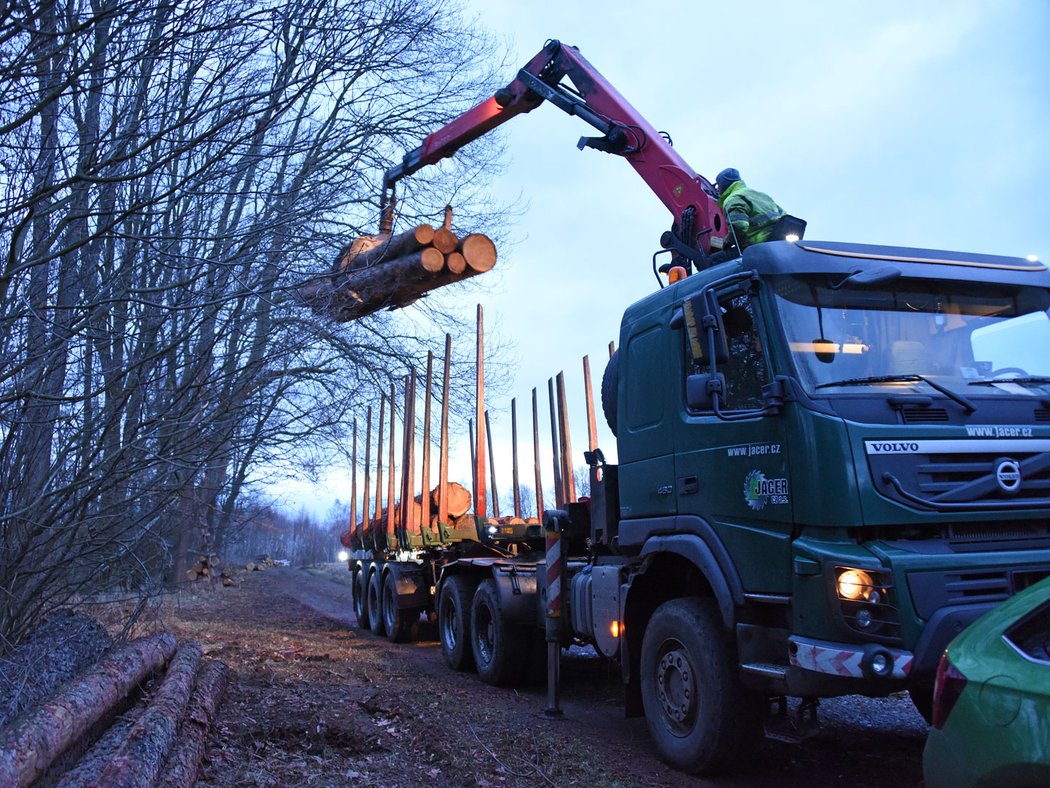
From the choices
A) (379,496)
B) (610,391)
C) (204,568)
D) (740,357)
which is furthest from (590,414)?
(204,568)

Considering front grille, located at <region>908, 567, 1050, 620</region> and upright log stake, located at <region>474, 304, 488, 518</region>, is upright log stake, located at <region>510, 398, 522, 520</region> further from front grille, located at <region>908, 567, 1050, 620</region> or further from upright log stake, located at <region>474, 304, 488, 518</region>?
front grille, located at <region>908, 567, 1050, 620</region>

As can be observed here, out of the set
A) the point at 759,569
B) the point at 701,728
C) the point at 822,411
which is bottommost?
the point at 701,728

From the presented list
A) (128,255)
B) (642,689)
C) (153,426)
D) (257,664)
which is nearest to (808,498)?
(642,689)

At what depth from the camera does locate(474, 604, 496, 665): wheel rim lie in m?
8.93

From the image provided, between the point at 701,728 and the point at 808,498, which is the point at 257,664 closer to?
the point at 701,728

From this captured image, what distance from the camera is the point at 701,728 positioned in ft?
16.8

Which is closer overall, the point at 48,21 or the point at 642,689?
the point at 48,21

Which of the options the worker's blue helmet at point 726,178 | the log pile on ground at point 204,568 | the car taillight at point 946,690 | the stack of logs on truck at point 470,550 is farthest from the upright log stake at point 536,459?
the log pile on ground at point 204,568

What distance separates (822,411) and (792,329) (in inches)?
22.6

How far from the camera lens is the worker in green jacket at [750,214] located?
670cm

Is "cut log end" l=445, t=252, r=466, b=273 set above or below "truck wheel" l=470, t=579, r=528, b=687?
above

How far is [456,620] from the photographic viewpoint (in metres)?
9.83

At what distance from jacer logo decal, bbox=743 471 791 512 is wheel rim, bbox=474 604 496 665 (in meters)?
4.42

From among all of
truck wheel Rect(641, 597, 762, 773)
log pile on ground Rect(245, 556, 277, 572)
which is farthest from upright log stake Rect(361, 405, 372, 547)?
log pile on ground Rect(245, 556, 277, 572)
